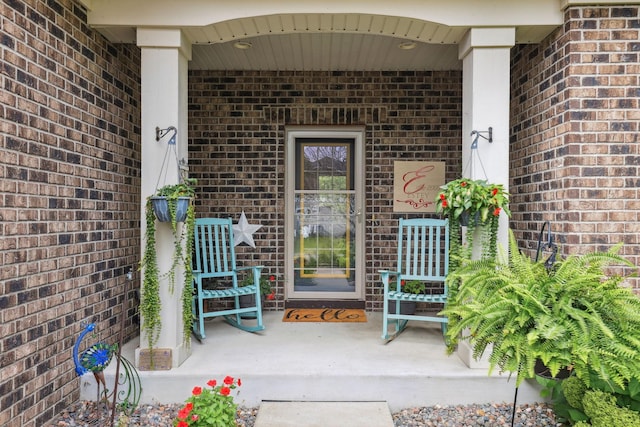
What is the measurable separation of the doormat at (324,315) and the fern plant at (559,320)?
2324mm

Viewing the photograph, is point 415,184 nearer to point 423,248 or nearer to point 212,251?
point 423,248

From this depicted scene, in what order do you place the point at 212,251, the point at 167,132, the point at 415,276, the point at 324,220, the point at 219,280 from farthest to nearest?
the point at 324,220 → the point at 219,280 → the point at 212,251 → the point at 415,276 → the point at 167,132

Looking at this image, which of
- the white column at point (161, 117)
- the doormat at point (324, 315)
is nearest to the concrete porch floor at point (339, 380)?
the white column at point (161, 117)

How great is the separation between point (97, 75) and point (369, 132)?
8.33 ft

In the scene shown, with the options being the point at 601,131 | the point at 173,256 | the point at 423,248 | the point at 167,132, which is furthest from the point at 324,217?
the point at 601,131

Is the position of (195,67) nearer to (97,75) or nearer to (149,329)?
(97,75)

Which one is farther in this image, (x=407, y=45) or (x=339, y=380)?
(x=407, y=45)

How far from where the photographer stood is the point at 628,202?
2.79m

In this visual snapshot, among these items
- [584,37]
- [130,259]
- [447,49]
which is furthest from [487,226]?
[130,259]

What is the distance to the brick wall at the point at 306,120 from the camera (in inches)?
179

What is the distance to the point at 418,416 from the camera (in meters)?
2.65

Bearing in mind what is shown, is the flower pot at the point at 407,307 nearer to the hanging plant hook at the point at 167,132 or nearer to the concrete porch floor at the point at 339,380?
the concrete porch floor at the point at 339,380

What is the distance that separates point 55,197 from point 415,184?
126 inches

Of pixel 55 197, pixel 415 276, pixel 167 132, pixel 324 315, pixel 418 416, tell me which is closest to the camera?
pixel 55 197
